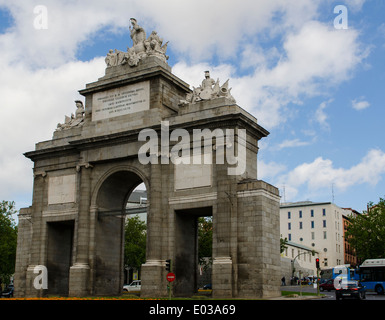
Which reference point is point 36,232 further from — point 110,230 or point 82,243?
point 110,230

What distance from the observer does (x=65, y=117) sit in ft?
155

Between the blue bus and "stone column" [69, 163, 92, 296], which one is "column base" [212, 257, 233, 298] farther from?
the blue bus

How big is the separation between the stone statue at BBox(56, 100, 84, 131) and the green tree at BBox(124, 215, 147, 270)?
3398 cm

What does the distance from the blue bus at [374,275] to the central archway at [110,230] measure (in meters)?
24.4

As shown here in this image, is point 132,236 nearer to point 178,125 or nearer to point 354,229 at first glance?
point 354,229

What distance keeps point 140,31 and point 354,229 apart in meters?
50.2

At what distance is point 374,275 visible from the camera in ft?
171

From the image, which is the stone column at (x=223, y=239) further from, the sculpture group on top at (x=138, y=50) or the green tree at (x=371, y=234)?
the green tree at (x=371, y=234)

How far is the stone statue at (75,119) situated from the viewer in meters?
46.2

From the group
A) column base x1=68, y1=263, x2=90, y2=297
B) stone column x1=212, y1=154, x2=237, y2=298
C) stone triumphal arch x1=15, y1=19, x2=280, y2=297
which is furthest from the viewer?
column base x1=68, y1=263, x2=90, y2=297

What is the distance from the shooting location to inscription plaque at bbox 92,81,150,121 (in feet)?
135

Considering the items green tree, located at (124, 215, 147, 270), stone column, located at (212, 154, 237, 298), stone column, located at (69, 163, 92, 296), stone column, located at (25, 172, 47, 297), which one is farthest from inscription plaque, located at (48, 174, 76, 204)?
green tree, located at (124, 215, 147, 270)

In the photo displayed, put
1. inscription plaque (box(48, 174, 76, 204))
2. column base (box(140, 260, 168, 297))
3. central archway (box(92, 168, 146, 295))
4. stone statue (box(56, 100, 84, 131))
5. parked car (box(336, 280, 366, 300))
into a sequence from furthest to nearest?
stone statue (box(56, 100, 84, 131)) < inscription plaque (box(48, 174, 76, 204)) < central archway (box(92, 168, 146, 295)) < column base (box(140, 260, 168, 297)) < parked car (box(336, 280, 366, 300))
